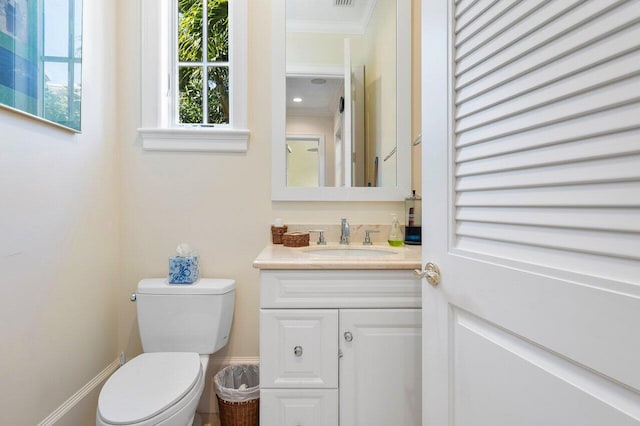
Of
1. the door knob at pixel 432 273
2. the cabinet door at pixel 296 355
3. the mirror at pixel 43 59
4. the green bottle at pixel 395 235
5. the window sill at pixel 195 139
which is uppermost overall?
the mirror at pixel 43 59

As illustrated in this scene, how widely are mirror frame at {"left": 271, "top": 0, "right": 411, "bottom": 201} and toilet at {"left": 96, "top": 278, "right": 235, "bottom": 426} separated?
0.59 meters

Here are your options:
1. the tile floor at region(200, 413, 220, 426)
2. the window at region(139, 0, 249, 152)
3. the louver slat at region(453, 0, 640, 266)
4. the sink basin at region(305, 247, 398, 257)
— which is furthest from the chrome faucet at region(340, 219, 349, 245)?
the tile floor at region(200, 413, 220, 426)

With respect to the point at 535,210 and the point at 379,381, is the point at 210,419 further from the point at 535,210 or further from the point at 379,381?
the point at 535,210

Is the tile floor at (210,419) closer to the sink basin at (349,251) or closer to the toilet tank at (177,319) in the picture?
the toilet tank at (177,319)

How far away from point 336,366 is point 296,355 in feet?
0.49

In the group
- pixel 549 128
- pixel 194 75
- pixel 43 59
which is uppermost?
pixel 194 75

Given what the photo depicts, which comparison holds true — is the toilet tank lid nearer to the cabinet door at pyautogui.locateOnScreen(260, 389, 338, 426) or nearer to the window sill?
the cabinet door at pyautogui.locateOnScreen(260, 389, 338, 426)

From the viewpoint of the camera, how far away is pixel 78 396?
136 centimetres

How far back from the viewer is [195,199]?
1.69m

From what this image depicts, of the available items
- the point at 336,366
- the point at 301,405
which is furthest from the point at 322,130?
the point at 301,405

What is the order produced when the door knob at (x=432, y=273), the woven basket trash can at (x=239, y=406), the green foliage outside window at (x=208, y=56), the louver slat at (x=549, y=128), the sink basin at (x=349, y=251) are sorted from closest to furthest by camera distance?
the louver slat at (x=549, y=128), the door knob at (x=432, y=273), the woven basket trash can at (x=239, y=406), the sink basin at (x=349, y=251), the green foliage outside window at (x=208, y=56)

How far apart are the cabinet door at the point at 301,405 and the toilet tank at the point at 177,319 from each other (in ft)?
1.46

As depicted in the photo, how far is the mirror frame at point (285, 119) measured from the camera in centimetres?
169

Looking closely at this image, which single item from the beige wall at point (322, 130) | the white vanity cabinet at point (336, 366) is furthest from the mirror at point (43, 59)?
the white vanity cabinet at point (336, 366)
